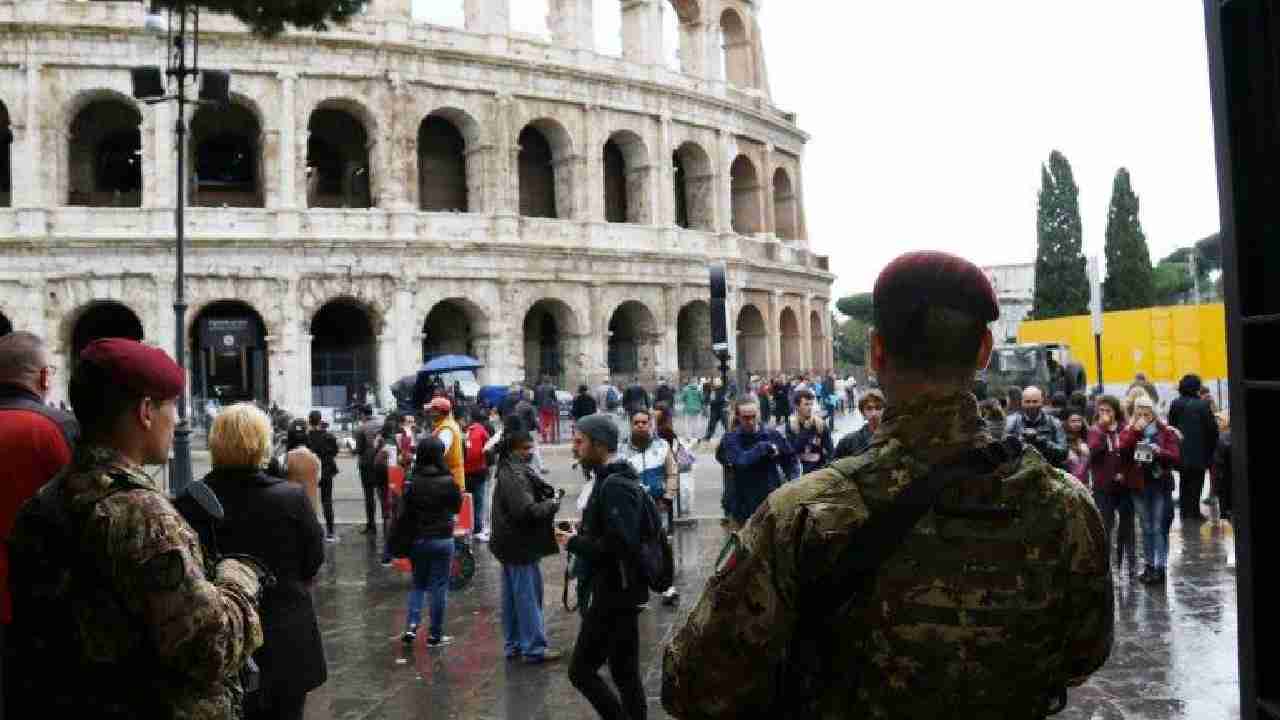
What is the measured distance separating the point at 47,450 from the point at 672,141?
30.7 meters

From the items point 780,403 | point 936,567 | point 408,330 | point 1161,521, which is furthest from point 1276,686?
point 408,330

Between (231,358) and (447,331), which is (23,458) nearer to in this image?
(231,358)

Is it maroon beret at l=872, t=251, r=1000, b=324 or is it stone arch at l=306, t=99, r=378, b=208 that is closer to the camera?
maroon beret at l=872, t=251, r=1000, b=324

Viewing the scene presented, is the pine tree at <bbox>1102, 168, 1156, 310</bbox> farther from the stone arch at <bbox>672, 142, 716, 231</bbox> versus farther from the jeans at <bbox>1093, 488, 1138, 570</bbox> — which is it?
the jeans at <bbox>1093, 488, 1138, 570</bbox>

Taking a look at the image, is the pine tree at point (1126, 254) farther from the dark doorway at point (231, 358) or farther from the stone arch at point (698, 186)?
the dark doorway at point (231, 358)

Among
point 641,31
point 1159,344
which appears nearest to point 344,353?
point 641,31

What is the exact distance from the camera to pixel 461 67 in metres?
29.1

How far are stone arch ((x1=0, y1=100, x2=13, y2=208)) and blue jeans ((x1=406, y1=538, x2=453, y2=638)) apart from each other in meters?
25.0

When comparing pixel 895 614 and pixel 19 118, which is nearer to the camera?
pixel 895 614

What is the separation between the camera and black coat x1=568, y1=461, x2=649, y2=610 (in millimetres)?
5191

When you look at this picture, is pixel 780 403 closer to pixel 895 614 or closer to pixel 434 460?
pixel 434 460

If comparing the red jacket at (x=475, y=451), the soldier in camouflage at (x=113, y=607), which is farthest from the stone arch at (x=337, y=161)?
the soldier in camouflage at (x=113, y=607)

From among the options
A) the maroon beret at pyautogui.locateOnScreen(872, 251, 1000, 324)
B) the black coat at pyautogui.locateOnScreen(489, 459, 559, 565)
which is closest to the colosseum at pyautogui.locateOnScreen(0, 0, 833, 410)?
the black coat at pyautogui.locateOnScreen(489, 459, 559, 565)

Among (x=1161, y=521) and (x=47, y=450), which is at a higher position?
(x=47, y=450)
